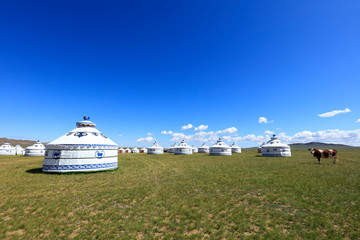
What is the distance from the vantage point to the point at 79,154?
771 inches

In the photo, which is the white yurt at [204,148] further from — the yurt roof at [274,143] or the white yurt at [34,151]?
the white yurt at [34,151]

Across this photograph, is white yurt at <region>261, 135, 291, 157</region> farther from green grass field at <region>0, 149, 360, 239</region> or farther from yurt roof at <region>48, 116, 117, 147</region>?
yurt roof at <region>48, 116, 117, 147</region>

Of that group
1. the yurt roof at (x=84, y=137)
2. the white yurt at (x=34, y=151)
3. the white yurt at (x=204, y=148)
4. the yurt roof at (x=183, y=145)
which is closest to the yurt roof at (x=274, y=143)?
the yurt roof at (x=183, y=145)

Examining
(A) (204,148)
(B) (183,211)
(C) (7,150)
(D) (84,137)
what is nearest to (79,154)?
(D) (84,137)

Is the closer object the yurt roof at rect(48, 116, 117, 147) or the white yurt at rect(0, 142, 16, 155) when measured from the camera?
the yurt roof at rect(48, 116, 117, 147)

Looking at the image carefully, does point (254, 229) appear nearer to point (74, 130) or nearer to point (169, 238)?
point (169, 238)

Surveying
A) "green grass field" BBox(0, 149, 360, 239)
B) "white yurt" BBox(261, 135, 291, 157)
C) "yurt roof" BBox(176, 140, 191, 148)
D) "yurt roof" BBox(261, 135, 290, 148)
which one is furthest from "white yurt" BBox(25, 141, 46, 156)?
"yurt roof" BBox(261, 135, 290, 148)

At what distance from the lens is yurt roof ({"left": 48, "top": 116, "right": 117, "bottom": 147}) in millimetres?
20281

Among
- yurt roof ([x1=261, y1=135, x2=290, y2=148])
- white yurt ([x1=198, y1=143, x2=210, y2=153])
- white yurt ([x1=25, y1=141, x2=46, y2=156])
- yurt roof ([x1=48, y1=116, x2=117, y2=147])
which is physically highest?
yurt roof ([x1=48, y1=116, x2=117, y2=147])

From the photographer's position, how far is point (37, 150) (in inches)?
2114

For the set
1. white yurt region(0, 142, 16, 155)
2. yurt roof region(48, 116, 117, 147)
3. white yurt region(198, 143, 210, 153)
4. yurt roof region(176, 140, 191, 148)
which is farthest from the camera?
white yurt region(198, 143, 210, 153)

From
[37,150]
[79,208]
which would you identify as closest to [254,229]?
[79,208]

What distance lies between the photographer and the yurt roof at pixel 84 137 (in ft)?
66.5

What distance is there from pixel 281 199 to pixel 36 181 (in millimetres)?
21791
